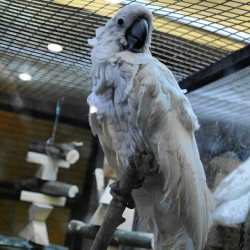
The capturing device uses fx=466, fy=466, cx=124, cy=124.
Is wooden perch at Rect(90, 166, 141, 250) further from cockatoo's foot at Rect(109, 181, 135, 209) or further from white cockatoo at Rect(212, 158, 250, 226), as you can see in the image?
white cockatoo at Rect(212, 158, 250, 226)

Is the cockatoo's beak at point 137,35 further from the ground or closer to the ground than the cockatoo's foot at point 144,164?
further from the ground

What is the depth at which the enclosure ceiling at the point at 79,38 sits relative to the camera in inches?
34.0

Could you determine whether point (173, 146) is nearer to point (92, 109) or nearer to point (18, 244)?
point (92, 109)

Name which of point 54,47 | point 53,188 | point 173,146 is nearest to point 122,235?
point 53,188

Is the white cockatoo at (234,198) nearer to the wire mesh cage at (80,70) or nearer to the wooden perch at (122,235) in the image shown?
the wire mesh cage at (80,70)

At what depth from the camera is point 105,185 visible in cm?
103

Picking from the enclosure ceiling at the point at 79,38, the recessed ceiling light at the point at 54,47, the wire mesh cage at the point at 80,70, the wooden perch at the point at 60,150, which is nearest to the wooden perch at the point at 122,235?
the wire mesh cage at the point at 80,70

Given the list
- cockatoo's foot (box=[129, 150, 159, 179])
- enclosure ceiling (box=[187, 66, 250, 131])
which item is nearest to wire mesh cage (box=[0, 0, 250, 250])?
enclosure ceiling (box=[187, 66, 250, 131])

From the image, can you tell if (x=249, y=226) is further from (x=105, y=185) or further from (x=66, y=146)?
(x=66, y=146)

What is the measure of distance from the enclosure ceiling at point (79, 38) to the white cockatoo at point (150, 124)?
0.18 ft

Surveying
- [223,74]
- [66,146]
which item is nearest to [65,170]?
[66,146]

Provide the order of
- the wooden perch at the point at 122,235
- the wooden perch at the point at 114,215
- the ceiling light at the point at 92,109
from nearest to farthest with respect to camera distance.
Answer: the wooden perch at the point at 114,215
the ceiling light at the point at 92,109
the wooden perch at the point at 122,235

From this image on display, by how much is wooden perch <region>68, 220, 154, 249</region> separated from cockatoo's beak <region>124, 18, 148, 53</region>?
384mm

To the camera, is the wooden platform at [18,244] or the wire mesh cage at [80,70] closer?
the wire mesh cage at [80,70]
